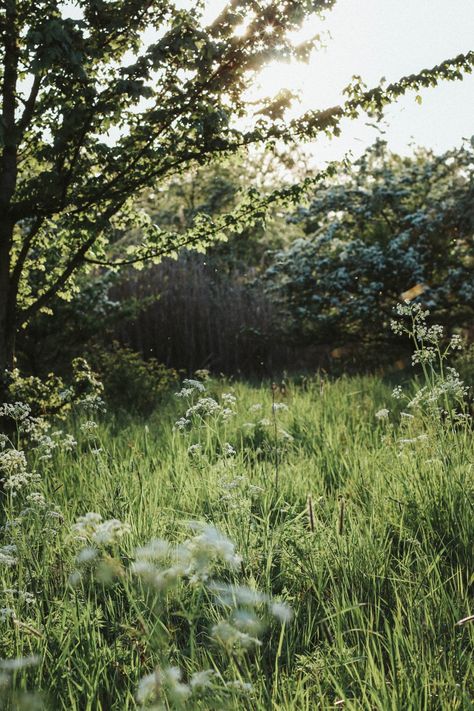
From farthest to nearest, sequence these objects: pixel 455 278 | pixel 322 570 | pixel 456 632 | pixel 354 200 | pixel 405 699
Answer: pixel 354 200 < pixel 455 278 < pixel 322 570 < pixel 456 632 < pixel 405 699

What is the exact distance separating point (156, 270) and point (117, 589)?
1107 centimetres

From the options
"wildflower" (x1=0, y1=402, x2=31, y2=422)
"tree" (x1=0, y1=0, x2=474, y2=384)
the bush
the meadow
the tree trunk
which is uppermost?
"tree" (x1=0, y1=0, x2=474, y2=384)

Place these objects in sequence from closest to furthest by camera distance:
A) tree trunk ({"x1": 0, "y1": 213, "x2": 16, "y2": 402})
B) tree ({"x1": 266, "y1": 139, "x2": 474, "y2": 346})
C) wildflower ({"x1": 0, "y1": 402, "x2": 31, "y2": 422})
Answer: wildflower ({"x1": 0, "y1": 402, "x2": 31, "y2": 422}), tree trunk ({"x1": 0, "y1": 213, "x2": 16, "y2": 402}), tree ({"x1": 266, "y1": 139, "x2": 474, "y2": 346})

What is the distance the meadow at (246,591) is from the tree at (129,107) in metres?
1.38

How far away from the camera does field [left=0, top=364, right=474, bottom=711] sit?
5.41ft

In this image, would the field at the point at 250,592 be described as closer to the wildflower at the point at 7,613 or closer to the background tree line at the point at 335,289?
the wildflower at the point at 7,613

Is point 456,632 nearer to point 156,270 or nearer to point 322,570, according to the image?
point 322,570

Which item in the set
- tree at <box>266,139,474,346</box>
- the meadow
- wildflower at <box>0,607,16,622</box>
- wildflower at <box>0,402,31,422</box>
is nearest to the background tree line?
tree at <box>266,139,474,346</box>

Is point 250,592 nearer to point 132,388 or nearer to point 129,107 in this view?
point 129,107

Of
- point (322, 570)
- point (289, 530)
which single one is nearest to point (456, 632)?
point (322, 570)

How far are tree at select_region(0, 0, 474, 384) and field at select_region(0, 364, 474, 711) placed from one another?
5.06ft

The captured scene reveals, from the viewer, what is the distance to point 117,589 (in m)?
2.61

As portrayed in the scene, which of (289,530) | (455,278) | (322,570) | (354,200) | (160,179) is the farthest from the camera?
(354,200)

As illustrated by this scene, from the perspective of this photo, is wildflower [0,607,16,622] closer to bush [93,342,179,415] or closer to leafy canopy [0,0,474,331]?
leafy canopy [0,0,474,331]
